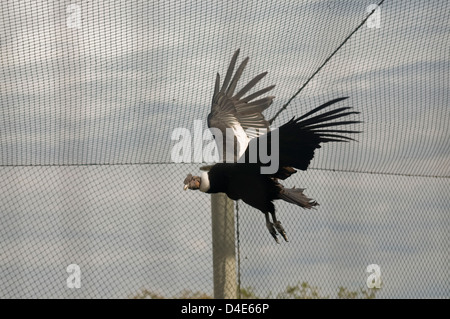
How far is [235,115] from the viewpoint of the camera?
7.95 m

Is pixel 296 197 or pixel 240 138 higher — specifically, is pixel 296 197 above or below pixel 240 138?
below

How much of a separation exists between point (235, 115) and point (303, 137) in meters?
1.04

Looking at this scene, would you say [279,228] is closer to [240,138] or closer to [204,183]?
[204,183]

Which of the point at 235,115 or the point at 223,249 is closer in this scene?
the point at 223,249

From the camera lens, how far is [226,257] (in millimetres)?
7312

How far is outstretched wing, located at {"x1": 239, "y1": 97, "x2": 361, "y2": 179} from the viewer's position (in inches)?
273

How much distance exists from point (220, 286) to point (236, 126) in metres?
1.27

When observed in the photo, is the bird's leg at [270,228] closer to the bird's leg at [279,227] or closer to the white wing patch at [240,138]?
the bird's leg at [279,227]

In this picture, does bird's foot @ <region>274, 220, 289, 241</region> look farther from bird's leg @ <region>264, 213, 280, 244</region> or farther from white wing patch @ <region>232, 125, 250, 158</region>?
white wing patch @ <region>232, 125, 250, 158</region>

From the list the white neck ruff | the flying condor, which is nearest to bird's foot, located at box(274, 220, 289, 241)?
the flying condor

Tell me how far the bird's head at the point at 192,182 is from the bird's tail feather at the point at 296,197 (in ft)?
1.99

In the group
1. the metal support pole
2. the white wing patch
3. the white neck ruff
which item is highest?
the white wing patch

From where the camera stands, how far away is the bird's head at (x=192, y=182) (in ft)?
24.0

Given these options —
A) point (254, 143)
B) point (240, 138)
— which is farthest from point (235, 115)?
point (254, 143)
